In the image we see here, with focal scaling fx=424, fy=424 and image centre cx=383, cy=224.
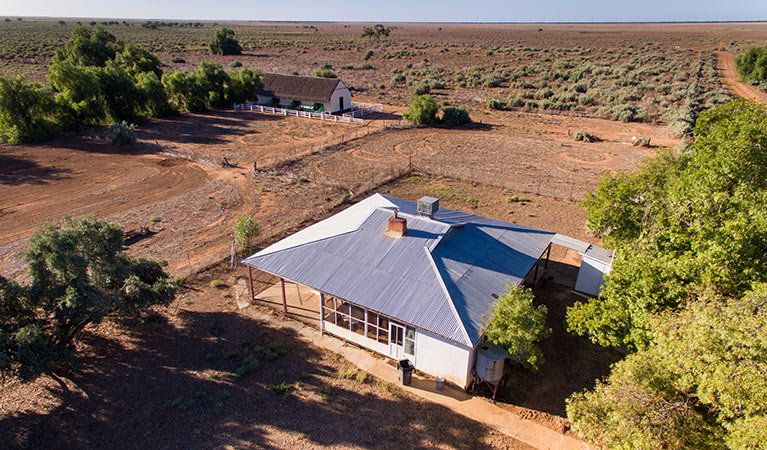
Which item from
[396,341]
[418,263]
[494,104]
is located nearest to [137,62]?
[494,104]

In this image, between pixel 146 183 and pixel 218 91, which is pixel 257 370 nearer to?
pixel 146 183

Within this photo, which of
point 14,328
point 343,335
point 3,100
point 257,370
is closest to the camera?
point 14,328

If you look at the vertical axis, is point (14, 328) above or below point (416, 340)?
above

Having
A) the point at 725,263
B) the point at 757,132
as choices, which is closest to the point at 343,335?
the point at 725,263

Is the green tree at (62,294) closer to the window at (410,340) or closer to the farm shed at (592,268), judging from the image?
the window at (410,340)

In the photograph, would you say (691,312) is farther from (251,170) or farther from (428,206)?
(251,170)

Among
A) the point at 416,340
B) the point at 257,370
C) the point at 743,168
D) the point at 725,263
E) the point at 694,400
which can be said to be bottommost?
Result: the point at 257,370

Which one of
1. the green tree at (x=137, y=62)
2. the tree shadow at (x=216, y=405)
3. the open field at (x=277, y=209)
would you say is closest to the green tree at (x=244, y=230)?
the open field at (x=277, y=209)

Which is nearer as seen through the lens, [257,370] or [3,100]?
[257,370]
